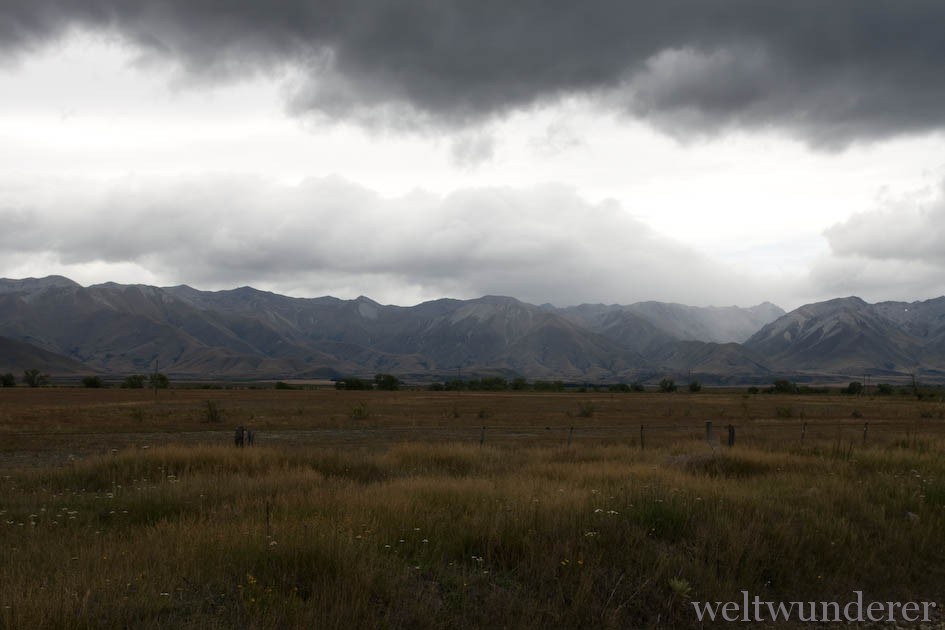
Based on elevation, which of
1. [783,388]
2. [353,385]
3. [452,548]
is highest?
[452,548]

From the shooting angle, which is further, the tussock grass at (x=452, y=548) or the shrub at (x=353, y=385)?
the shrub at (x=353, y=385)

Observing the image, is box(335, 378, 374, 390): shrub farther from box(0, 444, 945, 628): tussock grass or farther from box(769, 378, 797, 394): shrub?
box(0, 444, 945, 628): tussock grass

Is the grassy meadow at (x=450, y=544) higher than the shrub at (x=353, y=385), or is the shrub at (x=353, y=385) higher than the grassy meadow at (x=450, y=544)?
the grassy meadow at (x=450, y=544)

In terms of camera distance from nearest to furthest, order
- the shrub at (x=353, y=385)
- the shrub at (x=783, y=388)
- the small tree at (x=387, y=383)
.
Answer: the shrub at (x=783, y=388) < the shrub at (x=353, y=385) < the small tree at (x=387, y=383)

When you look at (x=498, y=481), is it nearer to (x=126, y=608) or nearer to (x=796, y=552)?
(x=796, y=552)

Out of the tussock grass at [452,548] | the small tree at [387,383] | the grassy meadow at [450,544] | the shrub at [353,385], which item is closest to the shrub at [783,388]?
the small tree at [387,383]

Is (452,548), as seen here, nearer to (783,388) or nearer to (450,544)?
(450,544)

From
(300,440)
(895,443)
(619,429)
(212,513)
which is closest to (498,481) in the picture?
(212,513)

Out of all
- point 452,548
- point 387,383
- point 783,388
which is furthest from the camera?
point 387,383

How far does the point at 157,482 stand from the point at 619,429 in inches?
1235

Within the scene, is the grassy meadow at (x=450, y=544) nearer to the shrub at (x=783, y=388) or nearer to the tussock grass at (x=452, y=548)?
the tussock grass at (x=452, y=548)

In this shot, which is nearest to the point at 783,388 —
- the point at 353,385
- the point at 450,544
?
the point at 353,385

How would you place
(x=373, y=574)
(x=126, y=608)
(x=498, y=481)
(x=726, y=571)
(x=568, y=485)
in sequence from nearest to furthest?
1. (x=126, y=608)
2. (x=373, y=574)
3. (x=726, y=571)
4. (x=568, y=485)
5. (x=498, y=481)

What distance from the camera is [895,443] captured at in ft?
80.2
